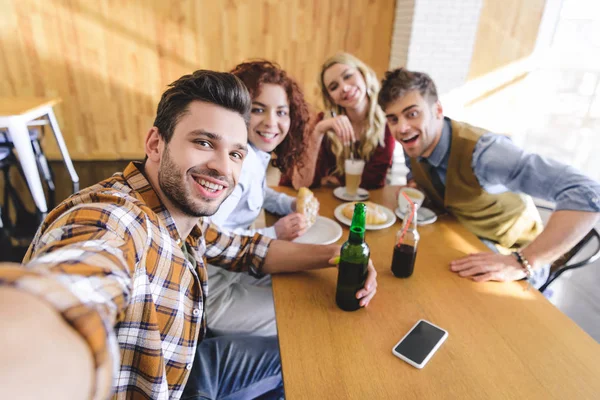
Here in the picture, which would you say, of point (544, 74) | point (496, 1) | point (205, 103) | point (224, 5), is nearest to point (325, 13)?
point (224, 5)

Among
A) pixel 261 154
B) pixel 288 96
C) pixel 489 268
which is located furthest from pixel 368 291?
pixel 288 96

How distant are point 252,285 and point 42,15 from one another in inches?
156

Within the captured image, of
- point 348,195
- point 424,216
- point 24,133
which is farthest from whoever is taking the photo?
point 24,133

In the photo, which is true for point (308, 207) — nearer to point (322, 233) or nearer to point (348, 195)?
point (322, 233)

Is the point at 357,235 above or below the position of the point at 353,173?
above

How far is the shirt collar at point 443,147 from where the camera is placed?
5.10ft

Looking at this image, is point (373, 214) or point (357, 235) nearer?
point (357, 235)

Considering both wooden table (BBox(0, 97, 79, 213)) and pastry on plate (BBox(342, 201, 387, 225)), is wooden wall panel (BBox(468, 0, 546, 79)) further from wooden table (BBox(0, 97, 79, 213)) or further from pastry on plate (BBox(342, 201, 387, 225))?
wooden table (BBox(0, 97, 79, 213))

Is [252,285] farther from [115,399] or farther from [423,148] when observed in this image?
[423,148]

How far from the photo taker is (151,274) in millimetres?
796

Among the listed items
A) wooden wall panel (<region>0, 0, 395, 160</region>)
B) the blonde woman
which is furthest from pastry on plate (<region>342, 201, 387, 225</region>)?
wooden wall panel (<region>0, 0, 395, 160</region>)

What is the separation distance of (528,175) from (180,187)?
123 centimetres

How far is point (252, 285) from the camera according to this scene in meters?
1.53

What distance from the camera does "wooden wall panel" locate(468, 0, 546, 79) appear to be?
3686mm
